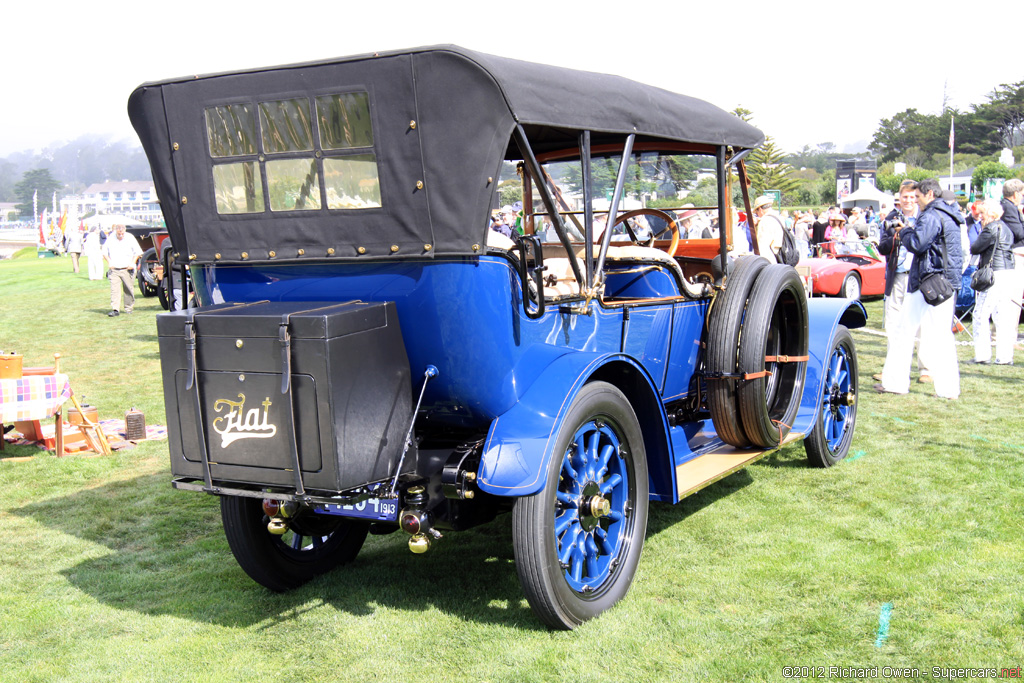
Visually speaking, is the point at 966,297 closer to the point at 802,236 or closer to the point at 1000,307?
the point at 1000,307

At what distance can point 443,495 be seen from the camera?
11.7 ft

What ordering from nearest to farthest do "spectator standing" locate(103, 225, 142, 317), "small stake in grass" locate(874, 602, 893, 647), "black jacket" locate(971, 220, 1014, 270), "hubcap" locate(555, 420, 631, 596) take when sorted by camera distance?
"small stake in grass" locate(874, 602, 893, 647)
"hubcap" locate(555, 420, 631, 596)
"black jacket" locate(971, 220, 1014, 270)
"spectator standing" locate(103, 225, 142, 317)

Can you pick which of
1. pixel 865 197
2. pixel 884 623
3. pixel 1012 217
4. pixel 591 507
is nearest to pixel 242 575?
pixel 591 507

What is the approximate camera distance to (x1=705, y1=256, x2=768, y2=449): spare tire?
496 centimetres

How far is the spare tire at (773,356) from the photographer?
4941 mm

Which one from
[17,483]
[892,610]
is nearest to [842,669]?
[892,610]

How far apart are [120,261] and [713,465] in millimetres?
14495

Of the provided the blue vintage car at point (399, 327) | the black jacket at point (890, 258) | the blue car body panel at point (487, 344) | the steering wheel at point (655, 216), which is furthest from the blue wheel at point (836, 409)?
the black jacket at point (890, 258)

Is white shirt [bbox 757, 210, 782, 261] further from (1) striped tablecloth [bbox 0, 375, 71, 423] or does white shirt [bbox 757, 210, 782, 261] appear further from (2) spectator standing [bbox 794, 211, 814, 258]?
(2) spectator standing [bbox 794, 211, 814, 258]

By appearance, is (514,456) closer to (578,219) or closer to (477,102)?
(477,102)

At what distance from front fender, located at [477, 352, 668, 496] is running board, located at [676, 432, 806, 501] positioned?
1.01m

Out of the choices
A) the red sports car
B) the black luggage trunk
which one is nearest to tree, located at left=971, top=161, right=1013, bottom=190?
the red sports car

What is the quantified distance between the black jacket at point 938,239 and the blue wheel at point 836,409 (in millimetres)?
1853

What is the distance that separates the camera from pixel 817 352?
584 centimetres
